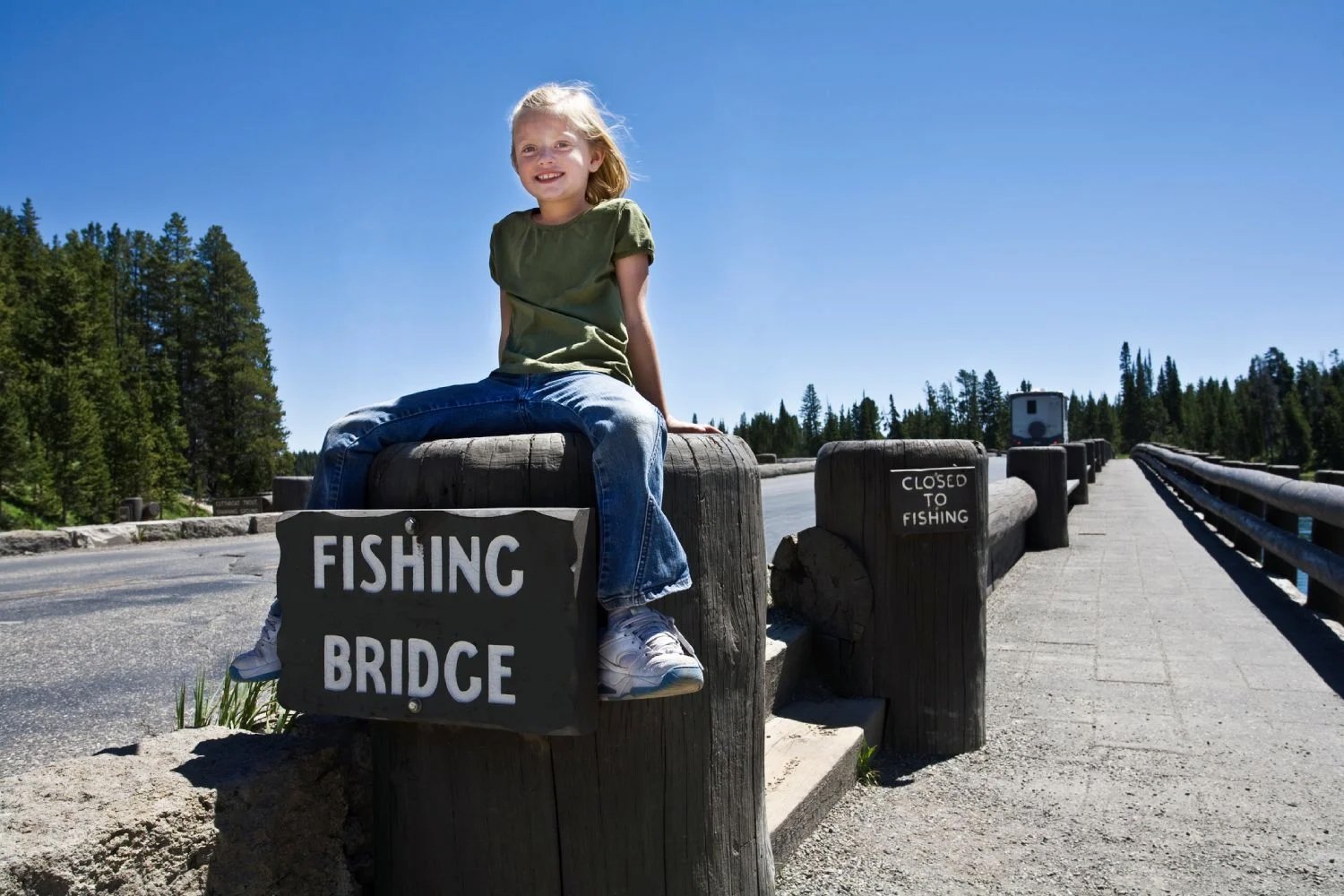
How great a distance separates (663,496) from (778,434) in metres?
84.5

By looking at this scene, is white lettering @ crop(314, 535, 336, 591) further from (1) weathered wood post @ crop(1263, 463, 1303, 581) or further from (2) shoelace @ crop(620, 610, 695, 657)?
(1) weathered wood post @ crop(1263, 463, 1303, 581)

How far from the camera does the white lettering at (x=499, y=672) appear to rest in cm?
169

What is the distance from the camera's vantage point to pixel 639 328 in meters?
2.33

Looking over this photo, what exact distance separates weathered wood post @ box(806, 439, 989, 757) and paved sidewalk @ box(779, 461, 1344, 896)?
19 cm

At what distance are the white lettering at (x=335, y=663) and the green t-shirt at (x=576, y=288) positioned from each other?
28.9 inches

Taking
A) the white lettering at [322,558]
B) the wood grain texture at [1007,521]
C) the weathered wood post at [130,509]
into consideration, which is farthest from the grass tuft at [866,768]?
the weathered wood post at [130,509]

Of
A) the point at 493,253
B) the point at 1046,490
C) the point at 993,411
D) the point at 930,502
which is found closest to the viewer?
the point at 493,253

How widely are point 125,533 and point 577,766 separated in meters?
12.9

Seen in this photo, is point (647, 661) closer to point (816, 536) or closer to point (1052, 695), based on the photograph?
point (816, 536)

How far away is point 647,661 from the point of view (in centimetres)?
171

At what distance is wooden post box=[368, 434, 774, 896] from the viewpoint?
1.86m

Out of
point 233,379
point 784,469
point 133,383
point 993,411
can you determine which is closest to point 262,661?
Answer: point 784,469

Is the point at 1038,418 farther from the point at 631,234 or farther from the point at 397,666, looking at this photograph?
the point at 397,666

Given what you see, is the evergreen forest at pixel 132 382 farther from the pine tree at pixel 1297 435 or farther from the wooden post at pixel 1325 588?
the pine tree at pixel 1297 435
